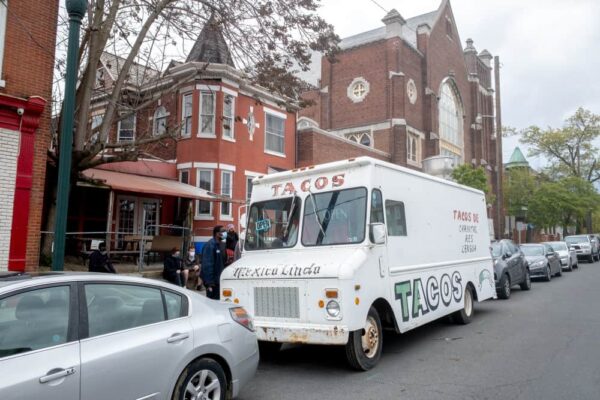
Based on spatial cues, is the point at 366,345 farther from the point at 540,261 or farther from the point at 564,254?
the point at 564,254

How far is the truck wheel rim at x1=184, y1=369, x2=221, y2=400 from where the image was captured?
4.25 m

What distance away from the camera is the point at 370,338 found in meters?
6.33

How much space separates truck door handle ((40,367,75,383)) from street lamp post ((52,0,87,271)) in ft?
8.67

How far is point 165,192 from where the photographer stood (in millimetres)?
15602

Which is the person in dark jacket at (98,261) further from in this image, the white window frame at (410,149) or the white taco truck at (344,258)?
the white window frame at (410,149)

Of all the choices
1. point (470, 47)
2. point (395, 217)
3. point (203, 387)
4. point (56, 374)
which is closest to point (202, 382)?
point (203, 387)

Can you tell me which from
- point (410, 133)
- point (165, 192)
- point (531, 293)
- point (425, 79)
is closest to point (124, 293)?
point (165, 192)

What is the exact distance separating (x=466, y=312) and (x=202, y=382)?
22.0ft

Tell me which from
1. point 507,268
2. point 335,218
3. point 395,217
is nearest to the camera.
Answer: point 335,218

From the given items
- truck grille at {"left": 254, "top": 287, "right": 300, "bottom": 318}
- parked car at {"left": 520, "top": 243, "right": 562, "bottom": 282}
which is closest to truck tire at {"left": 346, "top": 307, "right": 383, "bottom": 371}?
truck grille at {"left": 254, "top": 287, "right": 300, "bottom": 318}

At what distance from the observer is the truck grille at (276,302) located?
20.4 feet

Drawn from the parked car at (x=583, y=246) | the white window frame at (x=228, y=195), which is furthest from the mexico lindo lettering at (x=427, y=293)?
the parked car at (x=583, y=246)

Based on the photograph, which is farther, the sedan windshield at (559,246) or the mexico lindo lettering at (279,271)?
the sedan windshield at (559,246)

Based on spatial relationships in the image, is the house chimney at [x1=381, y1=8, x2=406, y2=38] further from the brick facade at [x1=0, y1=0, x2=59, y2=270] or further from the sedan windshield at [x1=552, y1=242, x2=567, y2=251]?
the brick facade at [x1=0, y1=0, x2=59, y2=270]
